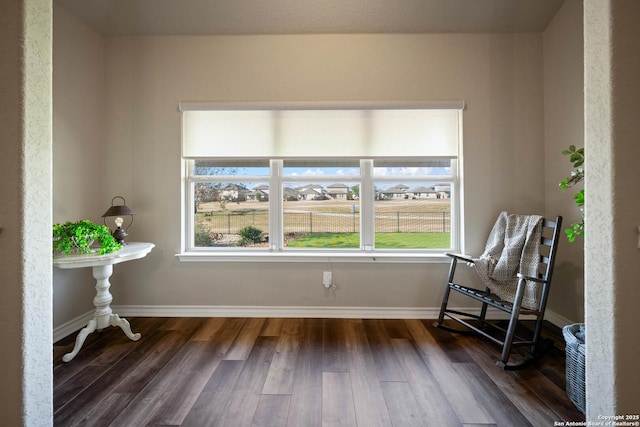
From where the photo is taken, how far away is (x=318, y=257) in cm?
270

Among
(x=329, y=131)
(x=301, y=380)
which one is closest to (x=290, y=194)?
(x=329, y=131)

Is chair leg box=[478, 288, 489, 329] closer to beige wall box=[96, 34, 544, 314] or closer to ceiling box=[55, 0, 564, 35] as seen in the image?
beige wall box=[96, 34, 544, 314]

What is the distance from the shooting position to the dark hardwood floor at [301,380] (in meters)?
1.46

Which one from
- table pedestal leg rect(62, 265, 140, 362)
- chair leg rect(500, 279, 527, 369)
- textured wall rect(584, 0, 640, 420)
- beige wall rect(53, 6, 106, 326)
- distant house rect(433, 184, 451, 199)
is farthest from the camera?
distant house rect(433, 184, 451, 199)

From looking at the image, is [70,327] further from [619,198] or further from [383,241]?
[619,198]

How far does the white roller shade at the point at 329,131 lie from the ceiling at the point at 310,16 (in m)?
0.72

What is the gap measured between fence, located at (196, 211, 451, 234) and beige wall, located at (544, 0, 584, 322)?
0.91 metres

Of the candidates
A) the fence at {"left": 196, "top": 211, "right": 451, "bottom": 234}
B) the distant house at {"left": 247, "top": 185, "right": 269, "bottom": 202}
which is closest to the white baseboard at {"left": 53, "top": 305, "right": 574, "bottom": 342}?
the fence at {"left": 196, "top": 211, "right": 451, "bottom": 234}

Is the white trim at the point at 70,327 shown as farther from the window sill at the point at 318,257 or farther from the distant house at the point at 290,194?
the distant house at the point at 290,194

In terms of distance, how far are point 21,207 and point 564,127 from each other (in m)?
3.54

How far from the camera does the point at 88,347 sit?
217 centimetres

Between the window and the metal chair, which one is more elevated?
the window

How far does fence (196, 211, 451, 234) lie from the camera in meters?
2.82

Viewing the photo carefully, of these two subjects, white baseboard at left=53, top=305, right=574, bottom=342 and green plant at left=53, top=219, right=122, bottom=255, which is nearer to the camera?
green plant at left=53, top=219, right=122, bottom=255
